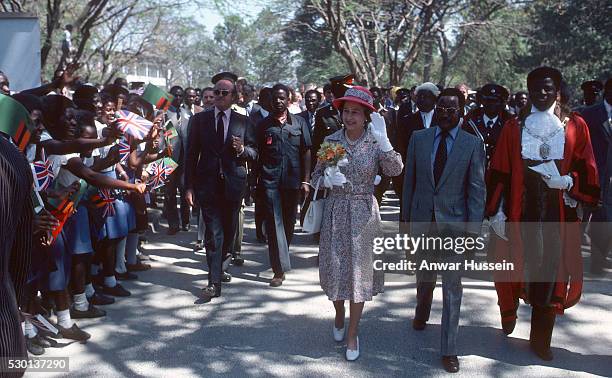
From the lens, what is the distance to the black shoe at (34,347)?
15.3 ft

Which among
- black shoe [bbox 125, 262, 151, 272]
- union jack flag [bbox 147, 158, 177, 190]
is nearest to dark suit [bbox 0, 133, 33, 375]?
union jack flag [bbox 147, 158, 177, 190]

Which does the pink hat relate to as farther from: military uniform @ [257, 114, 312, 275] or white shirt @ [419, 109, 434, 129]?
white shirt @ [419, 109, 434, 129]

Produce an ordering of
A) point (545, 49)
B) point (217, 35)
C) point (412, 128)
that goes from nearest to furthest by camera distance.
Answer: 1. point (412, 128)
2. point (545, 49)
3. point (217, 35)

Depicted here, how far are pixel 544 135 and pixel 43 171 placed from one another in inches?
146

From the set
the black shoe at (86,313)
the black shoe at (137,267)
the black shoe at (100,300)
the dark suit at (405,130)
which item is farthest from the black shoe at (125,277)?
the dark suit at (405,130)

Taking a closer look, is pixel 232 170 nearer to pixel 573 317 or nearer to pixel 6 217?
pixel 573 317

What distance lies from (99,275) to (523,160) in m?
4.28

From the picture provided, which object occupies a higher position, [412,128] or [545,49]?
[545,49]

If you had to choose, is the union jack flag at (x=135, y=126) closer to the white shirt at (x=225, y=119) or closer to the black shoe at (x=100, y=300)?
A: the white shirt at (x=225, y=119)

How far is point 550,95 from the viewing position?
180 inches

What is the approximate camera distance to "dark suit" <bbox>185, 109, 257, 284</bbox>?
614 cm

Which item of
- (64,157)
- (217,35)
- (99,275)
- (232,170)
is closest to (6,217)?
(64,157)

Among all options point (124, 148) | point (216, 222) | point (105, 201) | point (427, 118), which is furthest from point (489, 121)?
point (105, 201)

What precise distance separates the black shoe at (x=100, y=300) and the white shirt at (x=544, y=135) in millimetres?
3994
